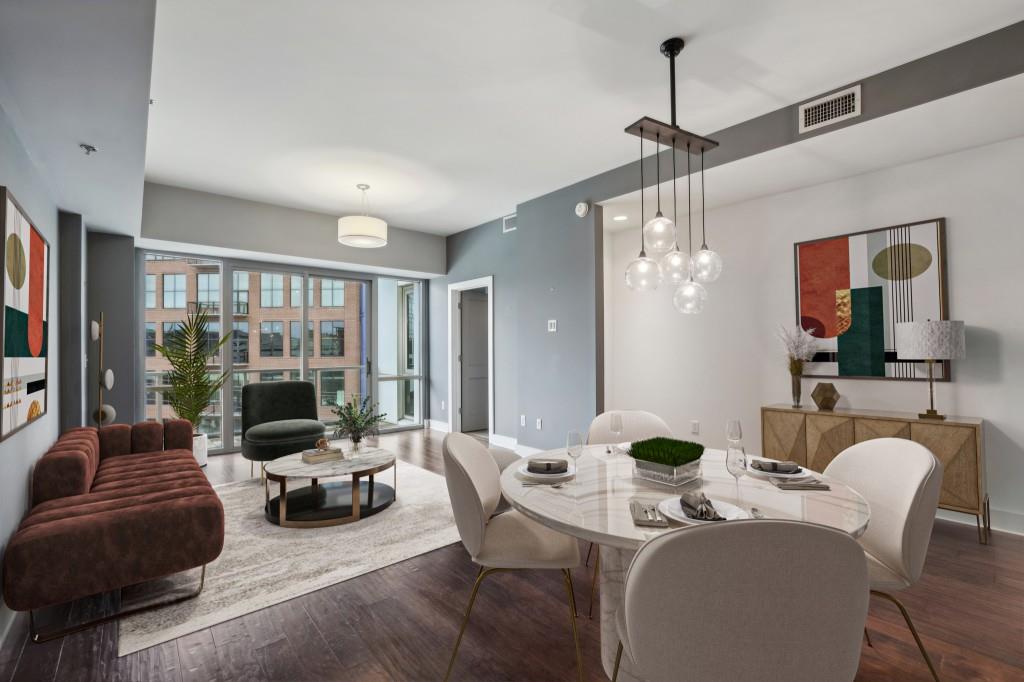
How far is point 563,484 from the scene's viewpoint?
72.6 inches

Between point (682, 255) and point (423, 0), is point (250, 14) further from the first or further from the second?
point (682, 255)

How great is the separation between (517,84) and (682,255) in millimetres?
1430

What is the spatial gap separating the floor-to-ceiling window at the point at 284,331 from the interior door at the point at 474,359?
Answer: 748 millimetres

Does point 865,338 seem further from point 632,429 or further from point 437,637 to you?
point 437,637

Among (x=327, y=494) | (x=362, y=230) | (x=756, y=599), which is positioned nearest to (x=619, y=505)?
(x=756, y=599)

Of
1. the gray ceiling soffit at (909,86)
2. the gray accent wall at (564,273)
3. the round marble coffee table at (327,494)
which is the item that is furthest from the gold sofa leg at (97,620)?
the gray ceiling soffit at (909,86)

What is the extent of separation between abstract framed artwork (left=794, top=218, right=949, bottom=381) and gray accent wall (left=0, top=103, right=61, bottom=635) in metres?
4.97

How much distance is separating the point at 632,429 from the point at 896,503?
132 centimetres

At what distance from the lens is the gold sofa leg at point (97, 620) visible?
2.04m

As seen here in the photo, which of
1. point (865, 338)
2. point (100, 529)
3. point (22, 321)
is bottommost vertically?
point (100, 529)

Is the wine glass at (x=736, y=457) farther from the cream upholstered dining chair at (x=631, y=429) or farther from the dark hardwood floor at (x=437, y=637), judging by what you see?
the cream upholstered dining chair at (x=631, y=429)

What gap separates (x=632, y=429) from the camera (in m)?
2.90

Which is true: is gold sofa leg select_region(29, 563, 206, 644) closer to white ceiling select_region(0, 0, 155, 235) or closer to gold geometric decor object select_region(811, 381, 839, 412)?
white ceiling select_region(0, 0, 155, 235)

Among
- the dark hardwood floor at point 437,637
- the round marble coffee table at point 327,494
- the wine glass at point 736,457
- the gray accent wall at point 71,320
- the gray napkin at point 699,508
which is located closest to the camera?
the gray napkin at point 699,508
